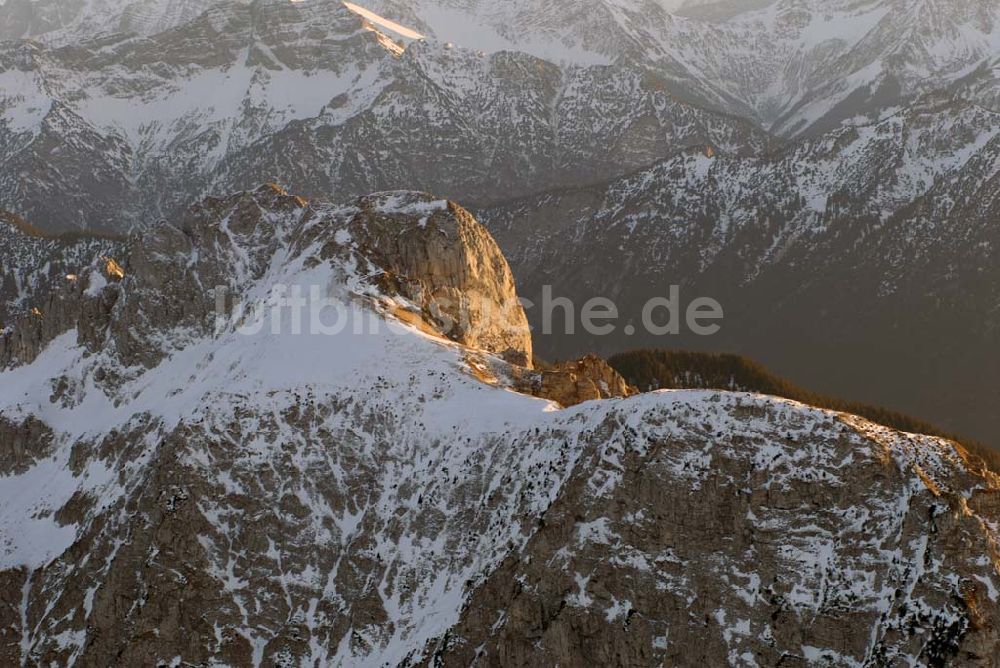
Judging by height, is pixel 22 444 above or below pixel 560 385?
below

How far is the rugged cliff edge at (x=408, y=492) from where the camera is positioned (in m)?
82.2

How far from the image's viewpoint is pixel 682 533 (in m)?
85.6

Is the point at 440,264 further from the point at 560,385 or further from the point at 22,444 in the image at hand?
the point at 22,444

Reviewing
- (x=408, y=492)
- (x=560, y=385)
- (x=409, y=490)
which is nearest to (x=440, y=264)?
(x=560, y=385)

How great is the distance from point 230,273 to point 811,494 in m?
68.5

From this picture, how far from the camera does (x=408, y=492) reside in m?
103

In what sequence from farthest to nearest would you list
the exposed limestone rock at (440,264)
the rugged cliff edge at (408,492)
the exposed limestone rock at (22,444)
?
the exposed limestone rock at (22,444) → the exposed limestone rock at (440,264) → the rugged cliff edge at (408,492)

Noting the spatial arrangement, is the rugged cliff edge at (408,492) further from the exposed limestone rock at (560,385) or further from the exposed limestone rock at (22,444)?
the exposed limestone rock at (560,385)

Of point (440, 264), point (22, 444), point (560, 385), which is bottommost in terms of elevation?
point (22, 444)

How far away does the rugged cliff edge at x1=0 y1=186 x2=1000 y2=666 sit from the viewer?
82.2 meters

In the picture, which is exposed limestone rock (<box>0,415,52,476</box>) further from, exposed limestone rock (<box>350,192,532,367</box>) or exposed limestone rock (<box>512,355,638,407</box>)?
exposed limestone rock (<box>512,355,638,407</box>)

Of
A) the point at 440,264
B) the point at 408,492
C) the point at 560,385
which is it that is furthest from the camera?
the point at 440,264

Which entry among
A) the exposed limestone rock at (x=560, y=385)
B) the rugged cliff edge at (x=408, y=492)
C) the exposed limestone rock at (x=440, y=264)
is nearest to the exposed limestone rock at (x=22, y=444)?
the rugged cliff edge at (x=408, y=492)

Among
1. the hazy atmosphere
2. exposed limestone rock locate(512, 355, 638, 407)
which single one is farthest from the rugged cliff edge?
exposed limestone rock locate(512, 355, 638, 407)
